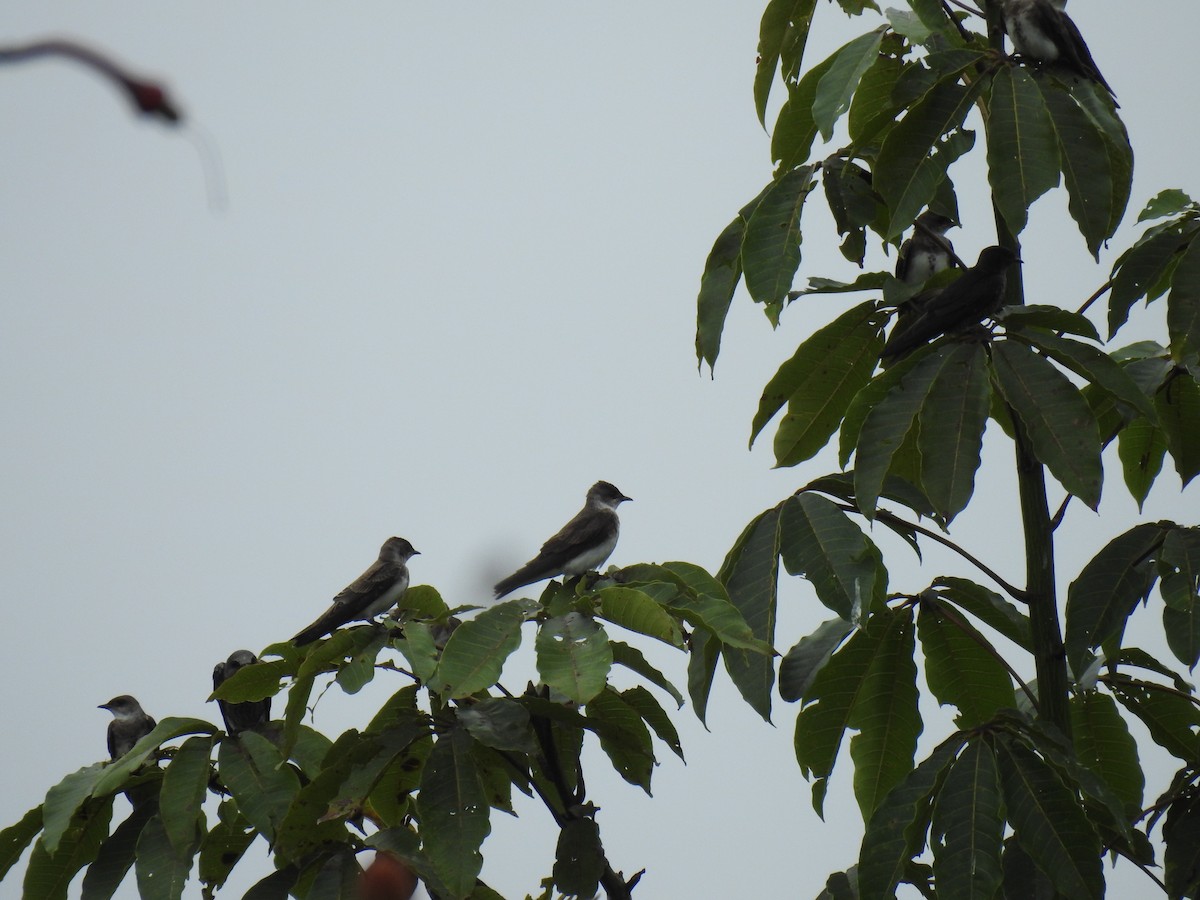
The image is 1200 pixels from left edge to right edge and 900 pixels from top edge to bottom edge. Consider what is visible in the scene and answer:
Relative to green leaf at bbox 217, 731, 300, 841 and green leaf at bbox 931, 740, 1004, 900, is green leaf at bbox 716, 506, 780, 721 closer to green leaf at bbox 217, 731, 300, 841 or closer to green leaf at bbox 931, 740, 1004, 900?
green leaf at bbox 931, 740, 1004, 900

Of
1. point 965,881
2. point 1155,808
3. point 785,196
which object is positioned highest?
point 785,196

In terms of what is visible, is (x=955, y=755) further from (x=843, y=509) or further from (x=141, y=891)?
(x=141, y=891)

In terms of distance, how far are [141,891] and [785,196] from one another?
117 inches

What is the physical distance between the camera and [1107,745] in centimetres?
448

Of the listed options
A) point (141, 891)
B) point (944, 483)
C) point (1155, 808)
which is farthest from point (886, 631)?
point (141, 891)

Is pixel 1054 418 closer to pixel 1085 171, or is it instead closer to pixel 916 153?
pixel 1085 171

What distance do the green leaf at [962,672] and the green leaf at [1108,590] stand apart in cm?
26

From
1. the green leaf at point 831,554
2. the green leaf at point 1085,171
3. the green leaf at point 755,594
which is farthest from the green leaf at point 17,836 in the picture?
the green leaf at point 1085,171

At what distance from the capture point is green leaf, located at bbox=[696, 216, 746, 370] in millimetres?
4391

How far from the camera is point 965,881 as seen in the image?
11.3 ft

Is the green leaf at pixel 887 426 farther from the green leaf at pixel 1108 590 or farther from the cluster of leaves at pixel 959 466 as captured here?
the green leaf at pixel 1108 590

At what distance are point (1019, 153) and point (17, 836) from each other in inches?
150

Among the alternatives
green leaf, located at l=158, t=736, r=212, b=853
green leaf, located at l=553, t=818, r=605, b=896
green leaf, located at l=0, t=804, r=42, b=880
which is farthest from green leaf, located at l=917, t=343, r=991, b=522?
green leaf, located at l=0, t=804, r=42, b=880

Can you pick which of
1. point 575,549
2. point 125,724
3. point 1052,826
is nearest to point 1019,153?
point 1052,826
